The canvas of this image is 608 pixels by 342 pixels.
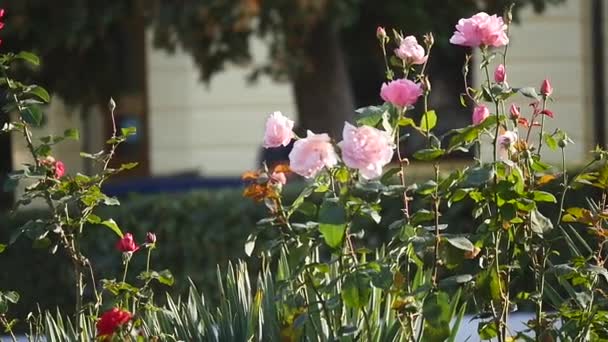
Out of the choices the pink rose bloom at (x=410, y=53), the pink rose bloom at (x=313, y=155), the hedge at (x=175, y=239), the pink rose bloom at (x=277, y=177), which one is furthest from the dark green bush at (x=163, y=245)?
the pink rose bloom at (x=313, y=155)

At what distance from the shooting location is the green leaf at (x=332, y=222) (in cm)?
298

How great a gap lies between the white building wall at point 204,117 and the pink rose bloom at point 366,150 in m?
11.1

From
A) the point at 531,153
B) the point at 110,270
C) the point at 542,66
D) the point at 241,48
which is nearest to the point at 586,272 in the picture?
the point at 531,153

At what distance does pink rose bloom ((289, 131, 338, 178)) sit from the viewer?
2973 mm

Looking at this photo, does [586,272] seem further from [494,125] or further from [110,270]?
[110,270]

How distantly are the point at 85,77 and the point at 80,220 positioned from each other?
679cm

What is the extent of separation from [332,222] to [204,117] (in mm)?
11376

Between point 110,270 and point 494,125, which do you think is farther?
point 110,270

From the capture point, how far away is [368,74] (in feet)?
45.9

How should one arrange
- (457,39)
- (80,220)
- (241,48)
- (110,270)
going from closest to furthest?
(457,39) < (80,220) < (110,270) < (241,48)

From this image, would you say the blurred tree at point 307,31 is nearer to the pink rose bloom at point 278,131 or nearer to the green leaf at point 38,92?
the green leaf at point 38,92

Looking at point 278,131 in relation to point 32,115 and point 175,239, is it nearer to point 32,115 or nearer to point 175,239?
point 32,115

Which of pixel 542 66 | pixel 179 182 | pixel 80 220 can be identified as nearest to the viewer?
pixel 80 220

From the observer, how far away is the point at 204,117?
14.3 m
